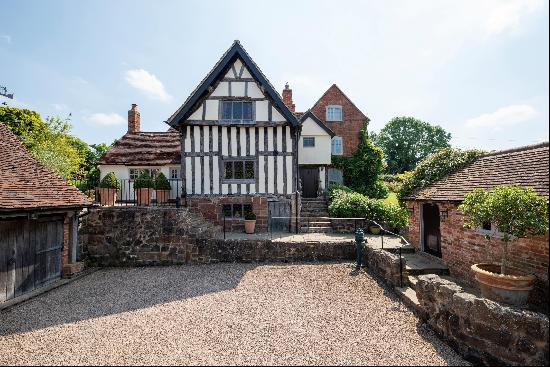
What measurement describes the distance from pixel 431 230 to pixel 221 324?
7.84 meters

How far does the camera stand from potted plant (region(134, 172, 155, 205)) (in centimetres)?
1242

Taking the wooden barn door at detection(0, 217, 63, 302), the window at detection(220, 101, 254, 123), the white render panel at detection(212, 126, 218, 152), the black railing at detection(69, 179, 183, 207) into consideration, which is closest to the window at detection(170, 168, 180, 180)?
the black railing at detection(69, 179, 183, 207)

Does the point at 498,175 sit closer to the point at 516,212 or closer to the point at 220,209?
the point at 516,212

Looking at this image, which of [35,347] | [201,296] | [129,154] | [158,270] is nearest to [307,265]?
[201,296]

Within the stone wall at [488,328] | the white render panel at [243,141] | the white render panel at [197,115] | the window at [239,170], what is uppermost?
the white render panel at [197,115]

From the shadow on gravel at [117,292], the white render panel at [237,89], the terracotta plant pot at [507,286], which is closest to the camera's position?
the terracotta plant pot at [507,286]

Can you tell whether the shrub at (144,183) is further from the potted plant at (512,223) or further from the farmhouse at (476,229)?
the potted plant at (512,223)

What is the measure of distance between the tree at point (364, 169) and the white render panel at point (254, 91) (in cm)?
1155

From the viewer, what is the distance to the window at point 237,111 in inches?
530

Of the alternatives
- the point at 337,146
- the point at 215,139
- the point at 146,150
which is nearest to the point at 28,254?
the point at 215,139

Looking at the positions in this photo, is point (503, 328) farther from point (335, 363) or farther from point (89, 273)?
point (89, 273)

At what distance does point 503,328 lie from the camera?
4.42m

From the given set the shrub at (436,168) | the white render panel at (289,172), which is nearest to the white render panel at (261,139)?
the white render panel at (289,172)

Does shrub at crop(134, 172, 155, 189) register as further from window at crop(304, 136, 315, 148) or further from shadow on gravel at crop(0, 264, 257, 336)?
window at crop(304, 136, 315, 148)
